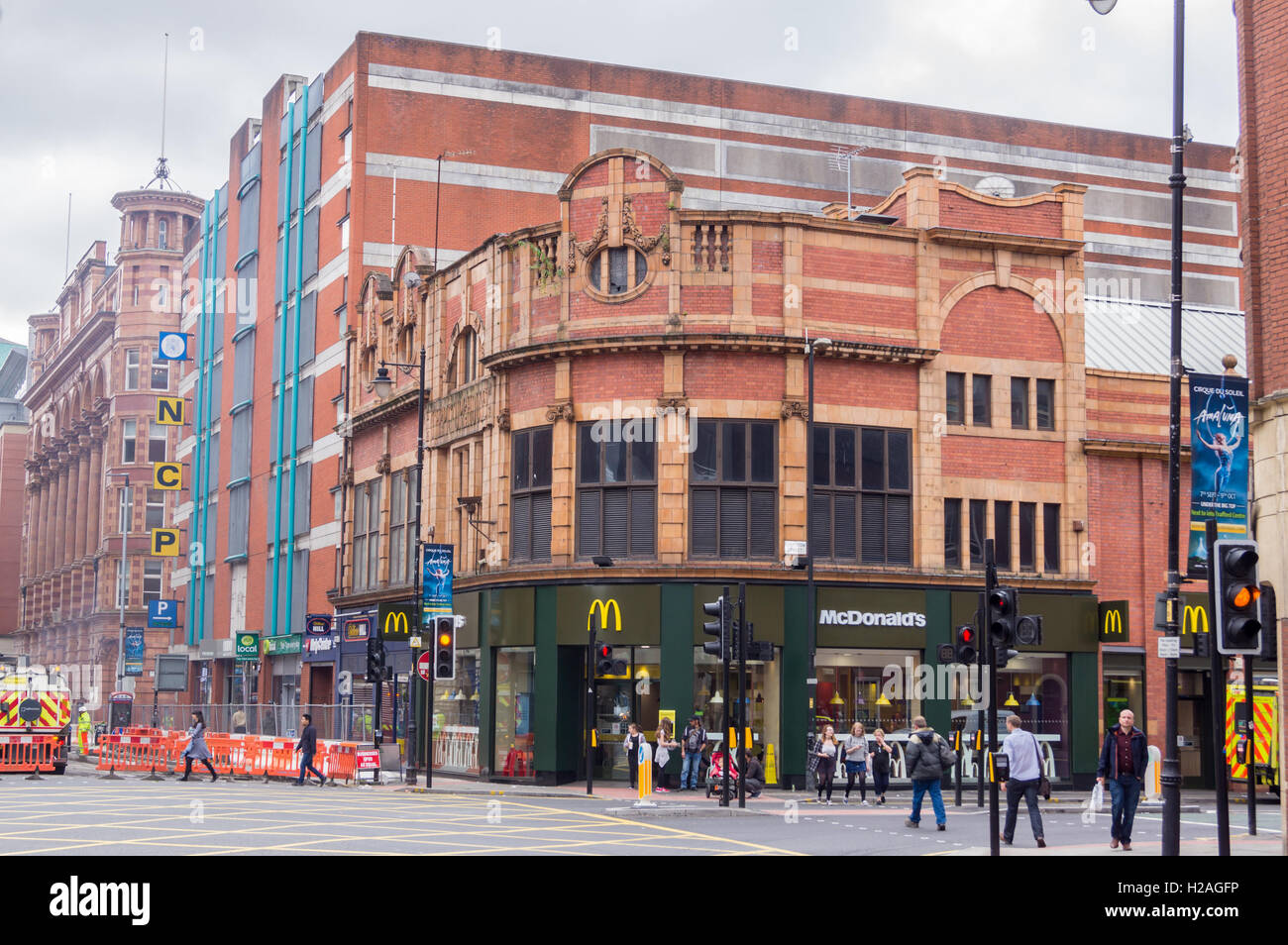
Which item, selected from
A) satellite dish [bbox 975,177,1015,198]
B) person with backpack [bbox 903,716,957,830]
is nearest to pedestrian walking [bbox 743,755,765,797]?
person with backpack [bbox 903,716,957,830]

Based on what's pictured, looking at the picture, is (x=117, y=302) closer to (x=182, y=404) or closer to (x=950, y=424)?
(x=182, y=404)

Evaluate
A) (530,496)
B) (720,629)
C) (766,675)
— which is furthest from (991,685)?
(530,496)

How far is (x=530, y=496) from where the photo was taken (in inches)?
1495

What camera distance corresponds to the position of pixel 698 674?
3597 cm

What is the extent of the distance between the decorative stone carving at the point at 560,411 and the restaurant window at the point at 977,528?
34.2 feet

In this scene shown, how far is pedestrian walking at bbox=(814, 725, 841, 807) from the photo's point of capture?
1275 inches

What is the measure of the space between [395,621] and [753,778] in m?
13.7

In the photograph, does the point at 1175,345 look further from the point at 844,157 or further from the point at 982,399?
the point at 844,157

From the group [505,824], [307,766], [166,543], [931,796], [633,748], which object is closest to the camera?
[505,824]

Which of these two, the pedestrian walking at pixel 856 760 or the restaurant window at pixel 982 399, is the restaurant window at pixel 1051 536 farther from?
the pedestrian walking at pixel 856 760

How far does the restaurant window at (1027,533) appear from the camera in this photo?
39.0 metres

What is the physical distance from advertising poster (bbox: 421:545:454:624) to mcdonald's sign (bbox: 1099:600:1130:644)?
16.5m

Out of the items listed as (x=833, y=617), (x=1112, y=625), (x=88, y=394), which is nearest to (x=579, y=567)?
(x=833, y=617)
